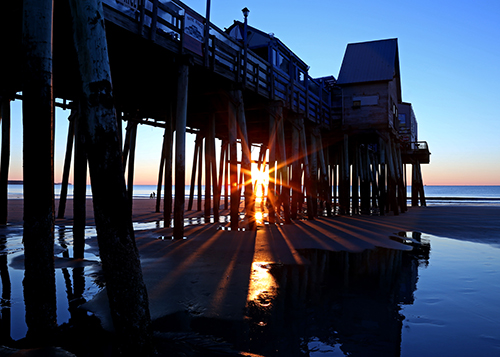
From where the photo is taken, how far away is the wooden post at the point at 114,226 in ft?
8.42

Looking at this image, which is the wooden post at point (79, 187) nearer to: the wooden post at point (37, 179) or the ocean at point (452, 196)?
the wooden post at point (37, 179)

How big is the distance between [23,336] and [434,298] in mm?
4899

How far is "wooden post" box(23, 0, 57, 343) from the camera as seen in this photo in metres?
3.04

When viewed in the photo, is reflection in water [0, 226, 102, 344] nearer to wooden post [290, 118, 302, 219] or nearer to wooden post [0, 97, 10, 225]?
wooden post [0, 97, 10, 225]

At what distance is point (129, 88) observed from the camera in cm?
1059

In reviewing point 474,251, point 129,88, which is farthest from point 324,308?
point 129,88

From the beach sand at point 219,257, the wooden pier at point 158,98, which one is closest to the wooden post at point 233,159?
the wooden pier at point 158,98

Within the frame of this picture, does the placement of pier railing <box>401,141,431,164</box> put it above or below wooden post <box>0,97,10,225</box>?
above

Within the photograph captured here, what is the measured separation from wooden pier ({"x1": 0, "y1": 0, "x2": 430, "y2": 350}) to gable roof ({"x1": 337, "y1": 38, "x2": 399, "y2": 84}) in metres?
0.09

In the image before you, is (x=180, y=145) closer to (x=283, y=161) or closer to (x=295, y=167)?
(x=283, y=161)

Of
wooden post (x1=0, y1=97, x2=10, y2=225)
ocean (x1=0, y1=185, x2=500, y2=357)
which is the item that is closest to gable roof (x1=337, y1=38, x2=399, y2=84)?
ocean (x1=0, y1=185, x2=500, y2=357)

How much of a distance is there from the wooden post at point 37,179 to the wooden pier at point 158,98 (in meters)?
0.01

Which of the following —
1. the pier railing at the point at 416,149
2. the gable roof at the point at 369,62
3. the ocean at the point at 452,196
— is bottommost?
the ocean at the point at 452,196

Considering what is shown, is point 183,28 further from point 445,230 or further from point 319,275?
point 445,230
